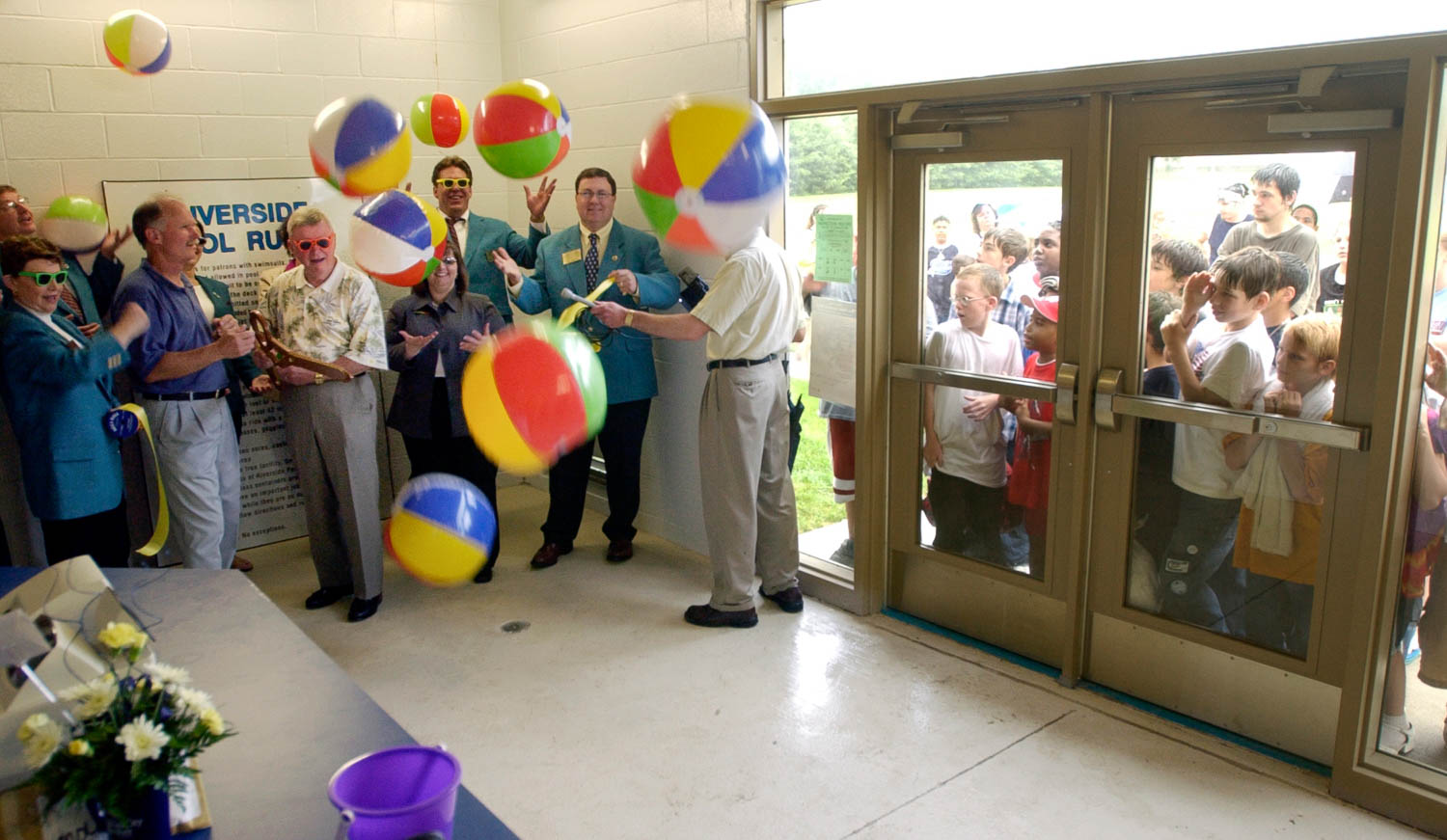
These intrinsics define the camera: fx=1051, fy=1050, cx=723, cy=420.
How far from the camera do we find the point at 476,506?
262 centimetres

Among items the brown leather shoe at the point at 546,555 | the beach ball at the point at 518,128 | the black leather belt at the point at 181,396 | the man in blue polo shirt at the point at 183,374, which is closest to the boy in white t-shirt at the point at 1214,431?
the beach ball at the point at 518,128

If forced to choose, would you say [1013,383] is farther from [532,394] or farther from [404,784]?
[404,784]

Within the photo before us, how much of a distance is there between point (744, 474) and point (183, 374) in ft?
7.04

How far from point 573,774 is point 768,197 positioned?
70.1 inches

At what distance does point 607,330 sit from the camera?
15.3 feet

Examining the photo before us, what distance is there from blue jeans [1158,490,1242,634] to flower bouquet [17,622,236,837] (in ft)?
9.38

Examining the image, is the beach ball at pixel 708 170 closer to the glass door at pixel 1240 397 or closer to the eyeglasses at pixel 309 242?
the glass door at pixel 1240 397

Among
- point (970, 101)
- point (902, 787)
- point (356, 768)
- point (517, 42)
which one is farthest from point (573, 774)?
point (517, 42)

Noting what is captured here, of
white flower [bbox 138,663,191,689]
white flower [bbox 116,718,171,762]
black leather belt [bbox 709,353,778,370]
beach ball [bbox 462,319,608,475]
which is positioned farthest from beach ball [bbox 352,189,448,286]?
white flower [bbox 116,718,171,762]

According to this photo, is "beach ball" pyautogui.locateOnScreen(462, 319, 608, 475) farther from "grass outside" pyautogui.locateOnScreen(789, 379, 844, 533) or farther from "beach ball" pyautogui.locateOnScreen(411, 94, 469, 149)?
"grass outside" pyautogui.locateOnScreen(789, 379, 844, 533)

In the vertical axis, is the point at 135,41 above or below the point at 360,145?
above

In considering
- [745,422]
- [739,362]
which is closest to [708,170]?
[739,362]

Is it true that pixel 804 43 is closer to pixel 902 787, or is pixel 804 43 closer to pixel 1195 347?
pixel 1195 347

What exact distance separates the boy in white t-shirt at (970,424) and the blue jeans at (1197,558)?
2.12 feet
